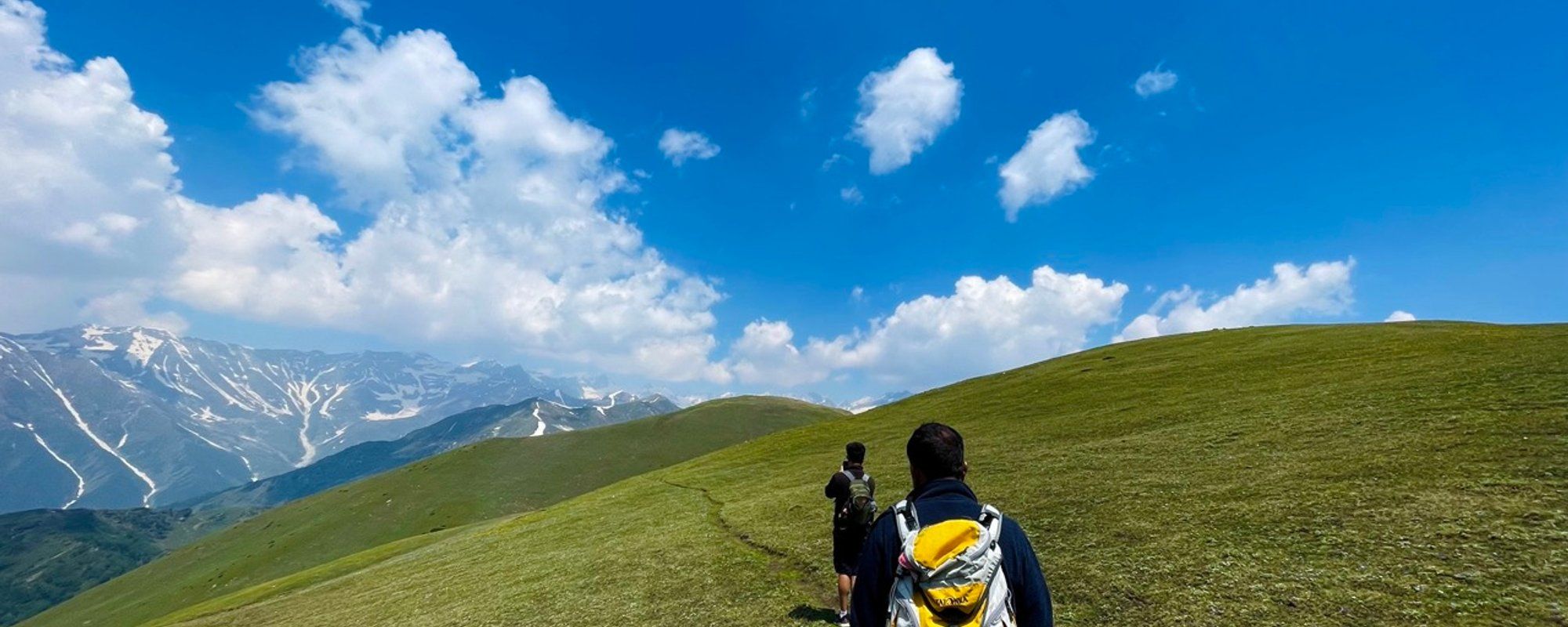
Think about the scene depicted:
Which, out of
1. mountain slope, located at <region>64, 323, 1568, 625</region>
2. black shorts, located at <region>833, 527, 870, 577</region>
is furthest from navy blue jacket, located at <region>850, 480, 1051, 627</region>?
mountain slope, located at <region>64, 323, 1568, 625</region>

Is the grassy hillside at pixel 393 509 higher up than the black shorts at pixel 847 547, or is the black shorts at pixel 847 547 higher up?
the black shorts at pixel 847 547

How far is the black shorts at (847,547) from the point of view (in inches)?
613

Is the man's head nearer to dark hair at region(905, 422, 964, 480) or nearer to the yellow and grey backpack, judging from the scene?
dark hair at region(905, 422, 964, 480)

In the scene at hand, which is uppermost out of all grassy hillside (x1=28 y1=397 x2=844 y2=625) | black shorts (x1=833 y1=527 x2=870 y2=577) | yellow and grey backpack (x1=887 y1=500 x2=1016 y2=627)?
yellow and grey backpack (x1=887 y1=500 x2=1016 y2=627)

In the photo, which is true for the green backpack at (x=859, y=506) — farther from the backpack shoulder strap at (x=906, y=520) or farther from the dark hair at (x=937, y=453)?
the dark hair at (x=937, y=453)

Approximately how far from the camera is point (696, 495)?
48219mm

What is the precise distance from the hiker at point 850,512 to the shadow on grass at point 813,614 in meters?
2.04

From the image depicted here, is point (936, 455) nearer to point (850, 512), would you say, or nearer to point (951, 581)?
point (951, 581)

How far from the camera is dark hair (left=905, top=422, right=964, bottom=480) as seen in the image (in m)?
6.79

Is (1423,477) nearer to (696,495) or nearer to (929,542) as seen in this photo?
(929,542)

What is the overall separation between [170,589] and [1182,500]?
149 metres

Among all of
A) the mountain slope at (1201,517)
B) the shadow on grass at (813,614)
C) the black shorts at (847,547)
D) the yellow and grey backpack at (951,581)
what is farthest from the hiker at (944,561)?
the shadow on grass at (813,614)

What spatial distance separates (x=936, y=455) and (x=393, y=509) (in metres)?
142

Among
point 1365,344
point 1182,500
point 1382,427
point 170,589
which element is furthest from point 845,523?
point 170,589
